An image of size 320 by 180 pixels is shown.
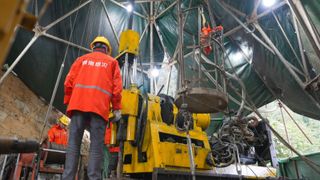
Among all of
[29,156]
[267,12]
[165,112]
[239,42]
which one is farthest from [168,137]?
[239,42]

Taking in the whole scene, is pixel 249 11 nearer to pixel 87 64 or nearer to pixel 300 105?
pixel 300 105

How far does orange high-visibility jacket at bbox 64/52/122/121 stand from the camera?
9.50ft

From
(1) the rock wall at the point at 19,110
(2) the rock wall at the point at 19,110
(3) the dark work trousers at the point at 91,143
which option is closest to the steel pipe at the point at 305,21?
(3) the dark work trousers at the point at 91,143

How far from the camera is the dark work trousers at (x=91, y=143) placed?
2654 millimetres

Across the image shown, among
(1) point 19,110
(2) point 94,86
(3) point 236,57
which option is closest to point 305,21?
(2) point 94,86

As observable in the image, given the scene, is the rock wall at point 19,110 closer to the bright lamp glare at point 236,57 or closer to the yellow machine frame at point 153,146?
the yellow machine frame at point 153,146

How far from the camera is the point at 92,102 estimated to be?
288cm

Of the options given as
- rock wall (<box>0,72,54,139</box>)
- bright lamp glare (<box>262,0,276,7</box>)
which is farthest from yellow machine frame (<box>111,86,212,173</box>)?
rock wall (<box>0,72,54,139</box>)

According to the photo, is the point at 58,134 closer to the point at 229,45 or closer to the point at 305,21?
the point at 229,45

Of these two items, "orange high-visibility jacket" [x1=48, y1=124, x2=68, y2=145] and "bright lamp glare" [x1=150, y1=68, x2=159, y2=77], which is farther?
"bright lamp glare" [x1=150, y1=68, x2=159, y2=77]

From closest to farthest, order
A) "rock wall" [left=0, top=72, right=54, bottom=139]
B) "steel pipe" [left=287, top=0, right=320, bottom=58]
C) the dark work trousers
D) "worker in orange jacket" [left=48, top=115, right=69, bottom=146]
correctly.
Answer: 1. the dark work trousers
2. "steel pipe" [left=287, top=0, right=320, bottom=58]
3. "rock wall" [left=0, top=72, right=54, bottom=139]
4. "worker in orange jacket" [left=48, top=115, right=69, bottom=146]

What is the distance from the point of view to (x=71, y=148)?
2.80m

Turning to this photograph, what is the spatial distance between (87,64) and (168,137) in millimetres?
1304

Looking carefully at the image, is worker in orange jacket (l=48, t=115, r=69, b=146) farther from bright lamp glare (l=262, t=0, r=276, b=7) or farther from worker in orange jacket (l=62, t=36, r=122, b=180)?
bright lamp glare (l=262, t=0, r=276, b=7)
